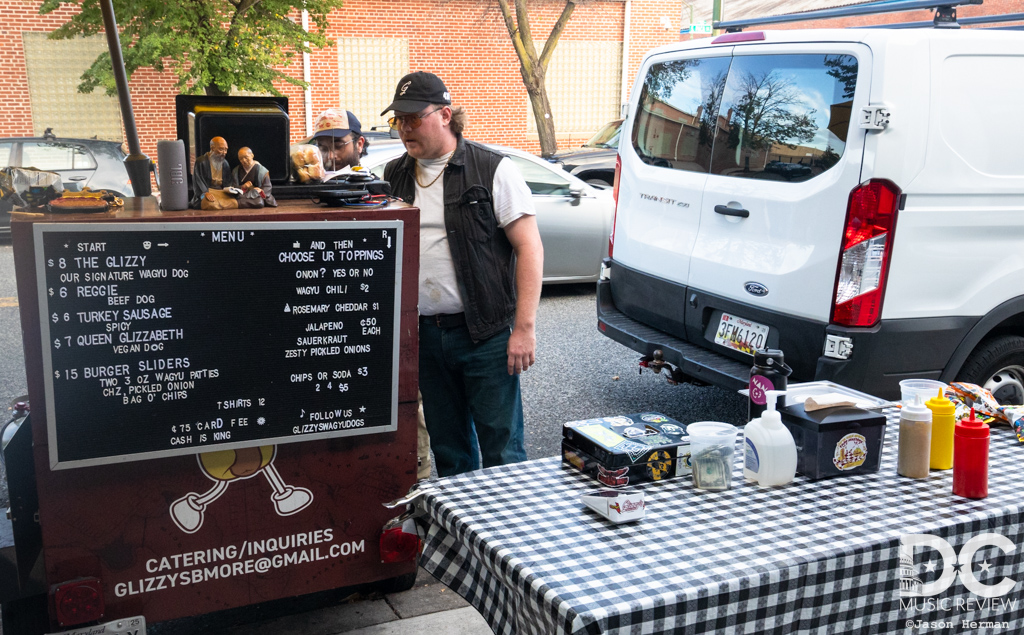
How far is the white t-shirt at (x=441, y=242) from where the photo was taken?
3.17 meters

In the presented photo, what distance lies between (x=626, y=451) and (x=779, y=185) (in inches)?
88.9

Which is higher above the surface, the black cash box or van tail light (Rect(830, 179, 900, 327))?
van tail light (Rect(830, 179, 900, 327))

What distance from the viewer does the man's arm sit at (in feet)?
10.4

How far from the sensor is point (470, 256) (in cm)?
315

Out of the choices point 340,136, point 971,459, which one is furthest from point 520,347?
point 340,136

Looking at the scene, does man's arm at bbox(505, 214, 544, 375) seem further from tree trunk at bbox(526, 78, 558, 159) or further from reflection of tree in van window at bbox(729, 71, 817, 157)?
tree trunk at bbox(526, 78, 558, 159)

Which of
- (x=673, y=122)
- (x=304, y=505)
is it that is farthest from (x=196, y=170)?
(x=673, y=122)

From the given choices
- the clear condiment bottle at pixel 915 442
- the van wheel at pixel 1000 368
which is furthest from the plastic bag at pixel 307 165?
the van wheel at pixel 1000 368

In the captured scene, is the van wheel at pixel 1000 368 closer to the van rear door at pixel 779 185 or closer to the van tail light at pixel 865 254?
the van tail light at pixel 865 254

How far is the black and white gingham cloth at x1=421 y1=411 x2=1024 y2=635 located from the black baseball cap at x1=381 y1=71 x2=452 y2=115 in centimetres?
138

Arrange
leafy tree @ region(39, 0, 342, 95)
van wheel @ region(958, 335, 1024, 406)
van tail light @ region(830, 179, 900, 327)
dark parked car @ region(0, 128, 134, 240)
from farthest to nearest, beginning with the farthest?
leafy tree @ region(39, 0, 342, 95) < dark parked car @ region(0, 128, 134, 240) < van wheel @ region(958, 335, 1024, 406) < van tail light @ region(830, 179, 900, 327)

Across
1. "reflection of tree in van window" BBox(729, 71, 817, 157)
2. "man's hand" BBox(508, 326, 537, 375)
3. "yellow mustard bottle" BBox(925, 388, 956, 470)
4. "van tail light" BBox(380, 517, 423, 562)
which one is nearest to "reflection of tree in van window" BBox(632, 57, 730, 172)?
"reflection of tree in van window" BBox(729, 71, 817, 157)

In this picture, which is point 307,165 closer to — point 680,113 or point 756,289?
point 756,289

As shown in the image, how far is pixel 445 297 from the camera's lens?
10.4 feet
